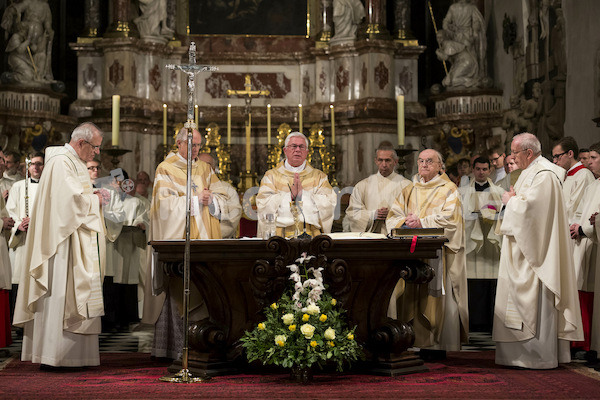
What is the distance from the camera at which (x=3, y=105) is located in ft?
45.3

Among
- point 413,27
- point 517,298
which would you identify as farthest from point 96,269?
point 413,27

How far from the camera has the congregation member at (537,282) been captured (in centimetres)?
729

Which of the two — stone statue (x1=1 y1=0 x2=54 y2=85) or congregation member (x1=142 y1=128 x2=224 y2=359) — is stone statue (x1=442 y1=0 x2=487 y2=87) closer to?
stone statue (x1=1 y1=0 x2=54 y2=85)

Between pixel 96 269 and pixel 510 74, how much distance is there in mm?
8637

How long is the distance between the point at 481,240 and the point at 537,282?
311 centimetres

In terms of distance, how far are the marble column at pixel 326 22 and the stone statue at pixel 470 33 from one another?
181 centimetres

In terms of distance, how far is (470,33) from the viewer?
1458 cm

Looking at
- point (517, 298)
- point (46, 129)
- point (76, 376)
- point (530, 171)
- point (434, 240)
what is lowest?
point (76, 376)

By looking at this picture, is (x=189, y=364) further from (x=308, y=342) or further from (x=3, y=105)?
(x=3, y=105)

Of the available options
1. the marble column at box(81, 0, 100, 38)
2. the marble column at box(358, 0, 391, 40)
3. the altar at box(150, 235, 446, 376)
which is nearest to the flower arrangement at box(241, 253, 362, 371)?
the altar at box(150, 235, 446, 376)

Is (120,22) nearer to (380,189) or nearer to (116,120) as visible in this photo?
(116,120)

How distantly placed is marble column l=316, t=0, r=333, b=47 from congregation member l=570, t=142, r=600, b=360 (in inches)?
281

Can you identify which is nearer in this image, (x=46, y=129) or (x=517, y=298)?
(x=517, y=298)

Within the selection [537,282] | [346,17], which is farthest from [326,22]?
[537,282]
